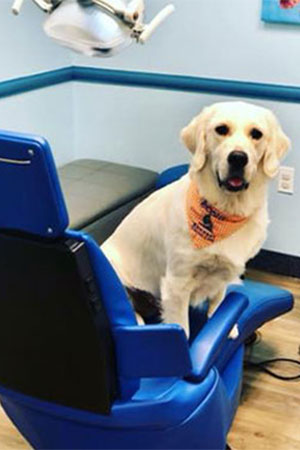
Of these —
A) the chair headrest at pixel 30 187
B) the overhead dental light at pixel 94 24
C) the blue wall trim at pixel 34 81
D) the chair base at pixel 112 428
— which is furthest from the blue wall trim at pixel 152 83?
the chair headrest at pixel 30 187

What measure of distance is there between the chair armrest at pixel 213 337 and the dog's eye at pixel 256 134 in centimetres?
39

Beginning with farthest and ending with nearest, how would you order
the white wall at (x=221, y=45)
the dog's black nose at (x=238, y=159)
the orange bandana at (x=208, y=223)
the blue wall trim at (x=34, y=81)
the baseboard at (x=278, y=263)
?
the baseboard at (x=278, y=263), the blue wall trim at (x=34, y=81), the white wall at (x=221, y=45), the orange bandana at (x=208, y=223), the dog's black nose at (x=238, y=159)

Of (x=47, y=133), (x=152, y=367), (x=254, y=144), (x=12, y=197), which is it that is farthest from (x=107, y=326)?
(x=47, y=133)

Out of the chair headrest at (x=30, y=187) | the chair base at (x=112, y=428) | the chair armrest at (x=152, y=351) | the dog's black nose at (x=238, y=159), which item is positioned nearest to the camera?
the chair headrest at (x=30, y=187)

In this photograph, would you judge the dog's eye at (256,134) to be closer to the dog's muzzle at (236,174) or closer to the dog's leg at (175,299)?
the dog's muzzle at (236,174)

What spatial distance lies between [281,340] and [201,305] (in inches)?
24.6

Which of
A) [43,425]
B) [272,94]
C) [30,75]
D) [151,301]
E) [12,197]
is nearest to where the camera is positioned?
[12,197]

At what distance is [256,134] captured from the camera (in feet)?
5.10

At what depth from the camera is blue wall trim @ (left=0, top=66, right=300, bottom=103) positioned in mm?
2641

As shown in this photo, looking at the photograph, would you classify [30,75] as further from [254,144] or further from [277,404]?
[277,404]

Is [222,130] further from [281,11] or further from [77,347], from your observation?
[281,11]

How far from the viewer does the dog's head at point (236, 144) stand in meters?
1.53

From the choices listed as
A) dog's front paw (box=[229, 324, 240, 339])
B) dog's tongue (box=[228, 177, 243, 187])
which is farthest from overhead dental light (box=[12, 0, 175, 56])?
dog's front paw (box=[229, 324, 240, 339])

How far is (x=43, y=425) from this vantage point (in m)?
1.40
